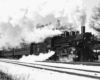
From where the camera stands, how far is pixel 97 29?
32.9 meters

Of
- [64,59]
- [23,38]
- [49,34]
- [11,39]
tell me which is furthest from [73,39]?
[11,39]

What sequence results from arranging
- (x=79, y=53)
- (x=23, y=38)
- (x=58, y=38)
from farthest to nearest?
(x=23, y=38), (x=58, y=38), (x=79, y=53)

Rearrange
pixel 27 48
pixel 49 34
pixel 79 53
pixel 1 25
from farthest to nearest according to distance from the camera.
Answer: pixel 1 25, pixel 27 48, pixel 49 34, pixel 79 53

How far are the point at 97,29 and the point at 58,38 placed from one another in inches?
427

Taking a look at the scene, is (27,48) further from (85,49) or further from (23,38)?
(85,49)

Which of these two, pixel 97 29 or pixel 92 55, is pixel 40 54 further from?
pixel 97 29

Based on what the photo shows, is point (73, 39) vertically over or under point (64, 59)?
over

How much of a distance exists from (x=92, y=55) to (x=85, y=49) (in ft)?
4.36

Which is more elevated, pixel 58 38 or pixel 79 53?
pixel 58 38

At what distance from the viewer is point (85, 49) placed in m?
23.3

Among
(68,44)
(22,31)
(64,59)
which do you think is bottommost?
(64,59)

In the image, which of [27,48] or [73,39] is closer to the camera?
[73,39]

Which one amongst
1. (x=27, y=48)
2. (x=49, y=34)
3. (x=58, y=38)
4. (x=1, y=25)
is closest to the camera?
(x=58, y=38)

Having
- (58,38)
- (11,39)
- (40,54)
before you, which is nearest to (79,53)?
(58,38)
